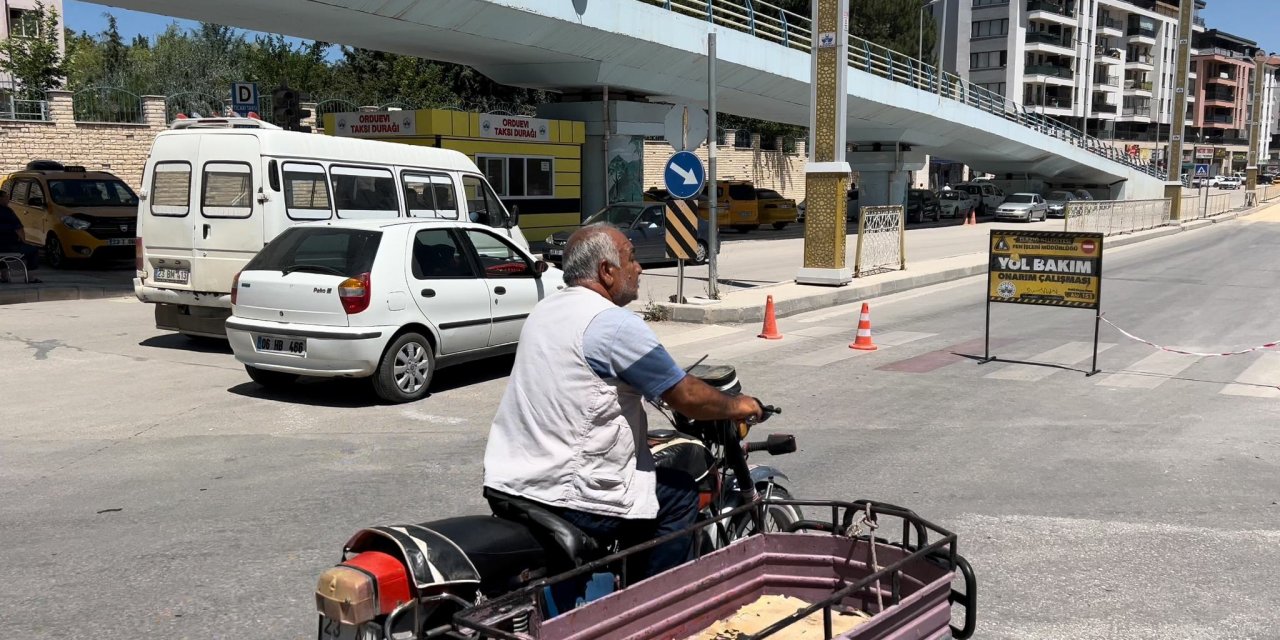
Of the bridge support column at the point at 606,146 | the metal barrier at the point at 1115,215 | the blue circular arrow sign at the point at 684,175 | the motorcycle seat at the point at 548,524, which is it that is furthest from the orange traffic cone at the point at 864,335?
the metal barrier at the point at 1115,215

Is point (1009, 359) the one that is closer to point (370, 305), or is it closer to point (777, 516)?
point (370, 305)

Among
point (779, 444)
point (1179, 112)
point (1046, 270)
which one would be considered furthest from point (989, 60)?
point (779, 444)

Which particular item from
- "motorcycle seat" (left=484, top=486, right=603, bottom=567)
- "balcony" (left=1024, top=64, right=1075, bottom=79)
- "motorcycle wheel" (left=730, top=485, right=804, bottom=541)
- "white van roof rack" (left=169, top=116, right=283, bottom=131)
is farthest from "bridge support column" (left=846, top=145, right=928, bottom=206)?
"balcony" (left=1024, top=64, right=1075, bottom=79)

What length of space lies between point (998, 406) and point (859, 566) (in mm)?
5811

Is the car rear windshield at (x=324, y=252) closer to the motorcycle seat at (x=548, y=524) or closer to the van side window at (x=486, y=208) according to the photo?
the van side window at (x=486, y=208)

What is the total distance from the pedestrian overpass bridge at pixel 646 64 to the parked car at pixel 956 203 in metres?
2.24

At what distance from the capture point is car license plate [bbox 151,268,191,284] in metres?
11.3

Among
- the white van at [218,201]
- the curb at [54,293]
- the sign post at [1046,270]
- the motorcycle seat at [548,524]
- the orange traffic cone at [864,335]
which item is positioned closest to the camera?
the motorcycle seat at [548,524]

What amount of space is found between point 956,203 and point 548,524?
4812 centimetres

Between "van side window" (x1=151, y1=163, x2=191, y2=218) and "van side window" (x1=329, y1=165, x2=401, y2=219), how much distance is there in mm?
1565

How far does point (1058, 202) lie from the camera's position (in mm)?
51188

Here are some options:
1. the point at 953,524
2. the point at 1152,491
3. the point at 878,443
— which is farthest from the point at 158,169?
the point at 1152,491

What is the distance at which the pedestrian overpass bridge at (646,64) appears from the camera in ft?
68.5

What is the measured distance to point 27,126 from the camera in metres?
27.0
